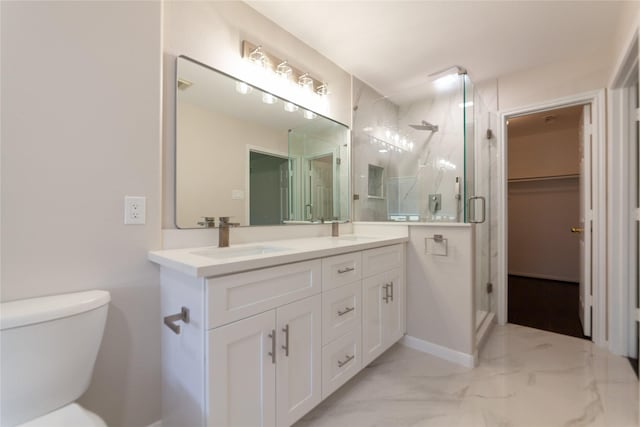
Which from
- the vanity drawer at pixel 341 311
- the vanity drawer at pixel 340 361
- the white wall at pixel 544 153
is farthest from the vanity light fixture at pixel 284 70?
the white wall at pixel 544 153

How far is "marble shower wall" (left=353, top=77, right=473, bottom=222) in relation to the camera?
2.60 meters

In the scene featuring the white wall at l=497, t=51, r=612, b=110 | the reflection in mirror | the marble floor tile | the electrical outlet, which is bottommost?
the marble floor tile

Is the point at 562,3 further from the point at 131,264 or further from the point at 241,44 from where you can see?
the point at 131,264

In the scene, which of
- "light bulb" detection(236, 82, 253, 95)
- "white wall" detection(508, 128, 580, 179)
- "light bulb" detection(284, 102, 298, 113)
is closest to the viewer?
"light bulb" detection(236, 82, 253, 95)

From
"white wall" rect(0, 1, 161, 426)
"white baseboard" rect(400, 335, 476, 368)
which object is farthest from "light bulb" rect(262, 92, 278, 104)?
"white baseboard" rect(400, 335, 476, 368)

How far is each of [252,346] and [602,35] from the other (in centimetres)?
317

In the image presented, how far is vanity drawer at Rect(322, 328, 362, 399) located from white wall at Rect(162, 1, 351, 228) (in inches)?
42.1

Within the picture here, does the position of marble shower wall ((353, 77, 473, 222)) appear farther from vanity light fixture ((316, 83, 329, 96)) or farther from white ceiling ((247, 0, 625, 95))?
vanity light fixture ((316, 83, 329, 96))

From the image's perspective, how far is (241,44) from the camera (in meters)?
1.73

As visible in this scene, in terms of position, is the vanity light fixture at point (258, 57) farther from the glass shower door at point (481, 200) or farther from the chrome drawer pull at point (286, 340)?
the glass shower door at point (481, 200)

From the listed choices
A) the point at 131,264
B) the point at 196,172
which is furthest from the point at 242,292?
the point at 196,172

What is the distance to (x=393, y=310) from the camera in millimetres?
2018

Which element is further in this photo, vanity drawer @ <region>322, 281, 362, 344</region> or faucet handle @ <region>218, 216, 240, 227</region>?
faucet handle @ <region>218, 216, 240, 227</region>

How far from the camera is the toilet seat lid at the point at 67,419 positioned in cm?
87
